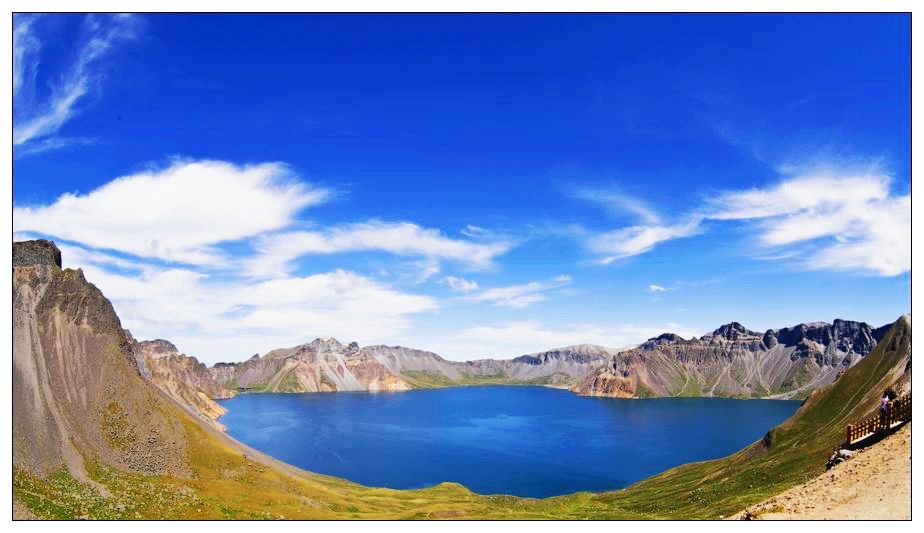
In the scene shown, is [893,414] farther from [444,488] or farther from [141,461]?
[444,488]

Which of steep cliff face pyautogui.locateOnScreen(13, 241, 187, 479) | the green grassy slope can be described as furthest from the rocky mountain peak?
the green grassy slope

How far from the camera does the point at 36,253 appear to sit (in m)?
100

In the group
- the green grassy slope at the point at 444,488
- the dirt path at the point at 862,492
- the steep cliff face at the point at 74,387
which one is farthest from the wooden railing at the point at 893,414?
the steep cliff face at the point at 74,387

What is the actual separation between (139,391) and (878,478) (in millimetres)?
103427

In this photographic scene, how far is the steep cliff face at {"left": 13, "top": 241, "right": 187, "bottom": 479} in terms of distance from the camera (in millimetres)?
74000

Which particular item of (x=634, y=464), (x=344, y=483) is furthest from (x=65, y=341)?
(x=634, y=464)

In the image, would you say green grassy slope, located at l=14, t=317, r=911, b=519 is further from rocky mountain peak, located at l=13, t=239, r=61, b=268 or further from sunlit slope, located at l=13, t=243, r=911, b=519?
rocky mountain peak, located at l=13, t=239, r=61, b=268

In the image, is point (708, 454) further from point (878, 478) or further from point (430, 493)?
point (878, 478)

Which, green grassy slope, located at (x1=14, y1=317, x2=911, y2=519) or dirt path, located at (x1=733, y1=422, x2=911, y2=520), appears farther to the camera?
green grassy slope, located at (x1=14, y1=317, x2=911, y2=519)

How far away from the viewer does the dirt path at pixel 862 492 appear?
30.0 meters

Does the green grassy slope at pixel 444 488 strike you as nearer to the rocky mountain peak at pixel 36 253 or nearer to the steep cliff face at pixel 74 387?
the steep cliff face at pixel 74 387

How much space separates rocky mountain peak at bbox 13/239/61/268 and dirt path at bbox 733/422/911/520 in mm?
116121

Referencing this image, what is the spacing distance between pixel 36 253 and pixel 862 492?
124m

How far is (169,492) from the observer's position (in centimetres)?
7075
